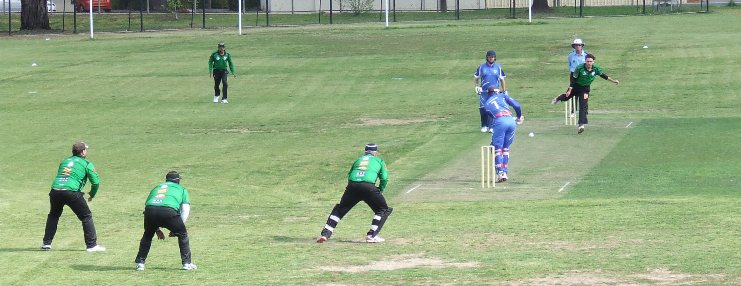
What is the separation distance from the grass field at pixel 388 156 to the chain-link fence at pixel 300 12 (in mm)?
14698

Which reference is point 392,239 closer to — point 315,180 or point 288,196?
point 288,196

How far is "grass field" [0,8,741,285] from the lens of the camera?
19.8m

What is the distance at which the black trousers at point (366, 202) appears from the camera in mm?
20797

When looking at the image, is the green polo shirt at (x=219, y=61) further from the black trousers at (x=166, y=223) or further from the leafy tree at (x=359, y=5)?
the leafy tree at (x=359, y=5)

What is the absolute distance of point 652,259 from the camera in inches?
Result: 757

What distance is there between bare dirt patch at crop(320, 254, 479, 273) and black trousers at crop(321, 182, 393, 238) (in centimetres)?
120

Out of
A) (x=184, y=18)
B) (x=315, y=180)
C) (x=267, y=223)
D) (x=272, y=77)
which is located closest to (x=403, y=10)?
(x=184, y=18)

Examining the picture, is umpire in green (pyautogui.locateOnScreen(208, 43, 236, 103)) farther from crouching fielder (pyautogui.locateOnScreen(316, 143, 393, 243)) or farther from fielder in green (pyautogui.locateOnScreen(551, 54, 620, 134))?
crouching fielder (pyautogui.locateOnScreen(316, 143, 393, 243))

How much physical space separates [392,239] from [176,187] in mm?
4287

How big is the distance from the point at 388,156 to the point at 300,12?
2617 inches

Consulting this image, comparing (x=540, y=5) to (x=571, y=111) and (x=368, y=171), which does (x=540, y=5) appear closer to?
(x=571, y=111)

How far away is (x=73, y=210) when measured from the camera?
21.0 m

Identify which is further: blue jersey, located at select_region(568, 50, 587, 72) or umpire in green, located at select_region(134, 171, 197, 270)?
blue jersey, located at select_region(568, 50, 587, 72)

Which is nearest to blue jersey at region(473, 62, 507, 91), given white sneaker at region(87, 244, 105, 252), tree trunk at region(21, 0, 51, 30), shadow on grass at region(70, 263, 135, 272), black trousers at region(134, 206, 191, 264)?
white sneaker at region(87, 244, 105, 252)
